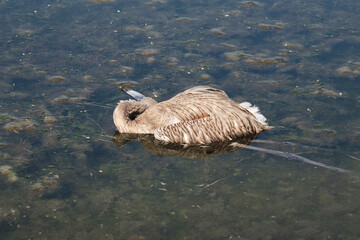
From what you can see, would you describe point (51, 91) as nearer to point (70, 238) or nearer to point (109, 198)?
point (109, 198)

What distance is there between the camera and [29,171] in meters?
7.07

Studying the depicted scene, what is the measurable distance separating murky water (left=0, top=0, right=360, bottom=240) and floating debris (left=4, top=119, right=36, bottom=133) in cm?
3

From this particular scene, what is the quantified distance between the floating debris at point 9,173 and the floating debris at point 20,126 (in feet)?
3.46

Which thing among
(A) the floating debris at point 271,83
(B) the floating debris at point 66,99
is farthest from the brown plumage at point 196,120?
(A) the floating debris at point 271,83

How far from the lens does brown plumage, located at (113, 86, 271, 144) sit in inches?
308

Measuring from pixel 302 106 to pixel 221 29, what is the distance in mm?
3687

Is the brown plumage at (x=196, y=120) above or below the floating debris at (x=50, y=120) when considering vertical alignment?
above

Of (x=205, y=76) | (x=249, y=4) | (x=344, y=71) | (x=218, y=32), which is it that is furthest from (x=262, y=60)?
(x=249, y=4)

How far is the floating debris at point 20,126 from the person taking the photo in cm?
810

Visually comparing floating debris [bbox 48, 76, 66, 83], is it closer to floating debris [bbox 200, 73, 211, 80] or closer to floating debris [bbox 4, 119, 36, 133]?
floating debris [bbox 4, 119, 36, 133]

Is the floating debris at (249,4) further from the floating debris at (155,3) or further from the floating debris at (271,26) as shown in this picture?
the floating debris at (155,3)

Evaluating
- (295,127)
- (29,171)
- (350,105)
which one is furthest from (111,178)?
(350,105)

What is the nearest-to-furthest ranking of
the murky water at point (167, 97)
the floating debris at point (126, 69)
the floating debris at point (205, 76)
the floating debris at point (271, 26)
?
1. the murky water at point (167, 97)
2. the floating debris at point (205, 76)
3. the floating debris at point (126, 69)
4. the floating debris at point (271, 26)

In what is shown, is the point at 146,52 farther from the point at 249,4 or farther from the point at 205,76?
the point at 249,4
